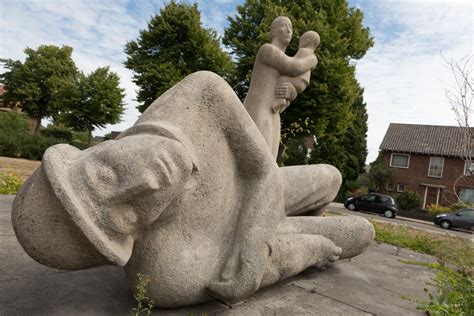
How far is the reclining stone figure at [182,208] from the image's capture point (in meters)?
1.75

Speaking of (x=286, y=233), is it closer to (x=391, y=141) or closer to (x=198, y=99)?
(x=198, y=99)

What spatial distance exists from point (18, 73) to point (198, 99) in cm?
3713

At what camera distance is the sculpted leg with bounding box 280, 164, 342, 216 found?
3084 millimetres

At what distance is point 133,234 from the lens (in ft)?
6.61

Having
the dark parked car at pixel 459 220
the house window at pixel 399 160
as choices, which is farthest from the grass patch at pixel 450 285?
the house window at pixel 399 160

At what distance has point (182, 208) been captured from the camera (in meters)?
2.21

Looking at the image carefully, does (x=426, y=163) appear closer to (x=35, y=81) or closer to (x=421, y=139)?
(x=421, y=139)

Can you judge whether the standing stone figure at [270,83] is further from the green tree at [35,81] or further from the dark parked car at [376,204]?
the green tree at [35,81]

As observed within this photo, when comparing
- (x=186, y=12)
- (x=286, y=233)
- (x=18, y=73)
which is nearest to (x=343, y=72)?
(x=186, y=12)

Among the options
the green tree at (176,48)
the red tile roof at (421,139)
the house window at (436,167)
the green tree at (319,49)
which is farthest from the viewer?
the red tile roof at (421,139)

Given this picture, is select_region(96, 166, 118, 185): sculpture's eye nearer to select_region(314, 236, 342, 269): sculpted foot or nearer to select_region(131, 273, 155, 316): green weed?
select_region(131, 273, 155, 316): green weed

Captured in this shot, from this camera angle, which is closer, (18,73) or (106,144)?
(106,144)

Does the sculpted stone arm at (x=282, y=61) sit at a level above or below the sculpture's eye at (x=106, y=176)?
above

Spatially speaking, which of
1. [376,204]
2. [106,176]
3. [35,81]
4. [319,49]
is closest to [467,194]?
[376,204]
